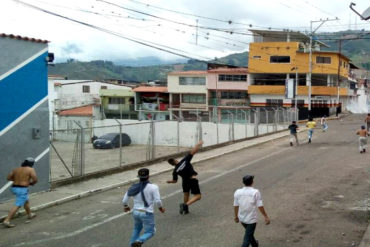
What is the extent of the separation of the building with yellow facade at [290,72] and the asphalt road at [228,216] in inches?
1929

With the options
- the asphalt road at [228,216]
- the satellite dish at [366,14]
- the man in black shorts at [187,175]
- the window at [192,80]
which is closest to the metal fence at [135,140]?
the asphalt road at [228,216]

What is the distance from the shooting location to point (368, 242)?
26.4ft

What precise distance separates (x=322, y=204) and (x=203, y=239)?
4147 mm

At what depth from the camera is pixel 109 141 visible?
2017 centimetres

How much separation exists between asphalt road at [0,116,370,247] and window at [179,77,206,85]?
51.1 meters

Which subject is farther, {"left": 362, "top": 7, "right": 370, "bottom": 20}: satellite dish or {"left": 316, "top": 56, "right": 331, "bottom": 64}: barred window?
{"left": 316, "top": 56, "right": 331, "bottom": 64}: barred window

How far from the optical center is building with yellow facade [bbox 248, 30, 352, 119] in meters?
64.6

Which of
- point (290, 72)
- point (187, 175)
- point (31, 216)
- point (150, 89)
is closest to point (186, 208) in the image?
point (187, 175)

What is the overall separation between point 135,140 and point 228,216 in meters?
12.4

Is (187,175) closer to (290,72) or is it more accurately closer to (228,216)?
(228,216)

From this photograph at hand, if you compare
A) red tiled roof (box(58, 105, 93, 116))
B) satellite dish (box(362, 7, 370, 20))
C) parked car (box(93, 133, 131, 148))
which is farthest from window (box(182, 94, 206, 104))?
satellite dish (box(362, 7, 370, 20))

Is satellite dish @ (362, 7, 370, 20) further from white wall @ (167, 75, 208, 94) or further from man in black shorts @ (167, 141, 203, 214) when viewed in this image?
white wall @ (167, 75, 208, 94)

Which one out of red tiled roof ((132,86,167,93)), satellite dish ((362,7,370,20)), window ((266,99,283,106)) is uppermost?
red tiled roof ((132,86,167,93))

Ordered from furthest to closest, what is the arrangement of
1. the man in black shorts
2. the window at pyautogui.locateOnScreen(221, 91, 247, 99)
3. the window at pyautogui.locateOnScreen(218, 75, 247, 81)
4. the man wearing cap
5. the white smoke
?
the white smoke, the window at pyautogui.locateOnScreen(221, 91, 247, 99), the window at pyautogui.locateOnScreen(218, 75, 247, 81), the man in black shorts, the man wearing cap
